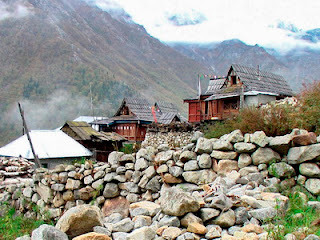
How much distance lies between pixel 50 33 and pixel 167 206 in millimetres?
104633

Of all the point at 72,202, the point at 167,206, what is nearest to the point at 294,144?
the point at 167,206

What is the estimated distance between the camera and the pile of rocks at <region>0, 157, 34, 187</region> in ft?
39.5

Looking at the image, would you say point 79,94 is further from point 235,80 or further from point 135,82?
point 235,80

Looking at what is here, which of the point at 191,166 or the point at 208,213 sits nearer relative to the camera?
the point at 208,213

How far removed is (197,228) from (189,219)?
0.84 feet

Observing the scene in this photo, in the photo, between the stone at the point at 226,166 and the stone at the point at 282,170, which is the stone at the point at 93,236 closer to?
the stone at the point at 226,166

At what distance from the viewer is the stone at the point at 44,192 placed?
28.7ft

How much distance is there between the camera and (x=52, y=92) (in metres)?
69.5

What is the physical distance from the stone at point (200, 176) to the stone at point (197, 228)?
213 cm

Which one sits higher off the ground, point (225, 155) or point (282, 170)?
point (225, 155)

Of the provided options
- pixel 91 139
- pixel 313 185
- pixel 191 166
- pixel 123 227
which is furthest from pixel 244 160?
pixel 91 139

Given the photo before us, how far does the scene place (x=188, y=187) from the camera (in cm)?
644

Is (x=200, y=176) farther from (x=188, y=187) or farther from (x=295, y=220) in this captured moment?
(x=295, y=220)

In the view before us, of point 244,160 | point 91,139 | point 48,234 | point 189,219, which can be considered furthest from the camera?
point 91,139
